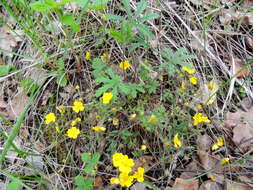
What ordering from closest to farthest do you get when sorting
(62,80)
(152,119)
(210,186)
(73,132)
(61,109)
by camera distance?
(152,119), (210,186), (73,132), (61,109), (62,80)

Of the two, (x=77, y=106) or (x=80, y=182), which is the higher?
(x=77, y=106)

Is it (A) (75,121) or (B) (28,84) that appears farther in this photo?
(B) (28,84)

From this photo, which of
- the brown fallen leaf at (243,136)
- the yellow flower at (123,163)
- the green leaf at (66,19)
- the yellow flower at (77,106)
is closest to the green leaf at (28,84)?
the yellow flower at (77,106)

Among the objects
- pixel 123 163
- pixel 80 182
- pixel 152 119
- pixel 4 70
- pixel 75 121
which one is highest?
pixel 4 70

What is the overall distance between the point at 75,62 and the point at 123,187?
3.94 ft

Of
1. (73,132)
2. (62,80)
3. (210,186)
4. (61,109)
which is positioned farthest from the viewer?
(62,80)

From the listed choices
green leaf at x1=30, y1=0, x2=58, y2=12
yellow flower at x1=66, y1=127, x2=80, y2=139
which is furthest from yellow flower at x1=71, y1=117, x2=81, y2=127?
green leaf at x1=30, y1=0, x2=58, y2=12

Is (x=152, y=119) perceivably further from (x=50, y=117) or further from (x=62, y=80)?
(x=62, y=80)

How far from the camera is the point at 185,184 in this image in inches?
65.9

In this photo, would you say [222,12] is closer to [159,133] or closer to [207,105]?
[207,105]

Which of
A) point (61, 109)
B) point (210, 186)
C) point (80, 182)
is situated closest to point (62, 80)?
point (61, 109)

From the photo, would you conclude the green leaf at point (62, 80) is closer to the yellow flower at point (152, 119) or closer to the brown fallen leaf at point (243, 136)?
the yellow flower at point (152, 119)

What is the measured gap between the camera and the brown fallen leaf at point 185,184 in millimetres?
1673

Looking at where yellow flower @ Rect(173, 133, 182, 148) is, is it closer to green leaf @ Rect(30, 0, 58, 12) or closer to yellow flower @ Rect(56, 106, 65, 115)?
yellow flower @ Rect(56, 106, 65, 115)
